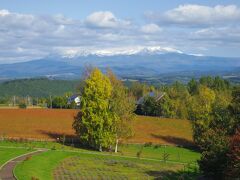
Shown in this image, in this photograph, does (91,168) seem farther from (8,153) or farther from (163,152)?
(163,152)

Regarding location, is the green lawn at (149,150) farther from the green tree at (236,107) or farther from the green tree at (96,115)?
the green tree at (236,107)

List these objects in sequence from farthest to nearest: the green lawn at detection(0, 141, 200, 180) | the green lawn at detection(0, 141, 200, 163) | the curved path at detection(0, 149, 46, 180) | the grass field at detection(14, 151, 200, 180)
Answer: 1. the green lawn at detection(0, 141, 200, 163)
2. the green lawn at detection(0, 141, 200, 180)
3. the grass field at detection(14, 151, 200, 180)
4. the curved path at detection(0, 149, 46, 180)

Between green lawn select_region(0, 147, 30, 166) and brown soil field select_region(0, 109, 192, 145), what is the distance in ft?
34.9

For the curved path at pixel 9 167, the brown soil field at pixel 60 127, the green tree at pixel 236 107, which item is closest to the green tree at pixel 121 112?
the brown soil field at pixel 60 127

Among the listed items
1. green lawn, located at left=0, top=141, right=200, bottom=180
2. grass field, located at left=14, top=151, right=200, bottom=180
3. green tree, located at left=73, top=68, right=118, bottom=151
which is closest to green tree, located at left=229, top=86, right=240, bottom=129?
green lawn, located at left=0, top=141, right=200, bottom=180

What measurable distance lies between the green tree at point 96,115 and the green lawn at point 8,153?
30.6 feet

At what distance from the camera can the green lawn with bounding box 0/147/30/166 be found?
4447 centimetres

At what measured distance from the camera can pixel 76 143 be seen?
6197 centimetres

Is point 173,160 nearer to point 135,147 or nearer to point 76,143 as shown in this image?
point 135,147

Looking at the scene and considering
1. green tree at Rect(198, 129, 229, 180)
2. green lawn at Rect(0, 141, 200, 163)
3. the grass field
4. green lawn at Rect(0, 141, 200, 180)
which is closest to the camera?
the grass field

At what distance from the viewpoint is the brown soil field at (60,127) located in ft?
219

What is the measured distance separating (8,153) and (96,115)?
13782 mm

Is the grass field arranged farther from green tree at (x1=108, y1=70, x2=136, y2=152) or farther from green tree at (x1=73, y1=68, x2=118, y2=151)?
green tree at (x1=108, y1=70, x2=136, y2=152)

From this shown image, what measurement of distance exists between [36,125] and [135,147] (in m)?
17.3
